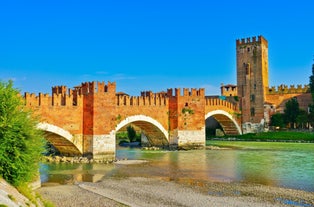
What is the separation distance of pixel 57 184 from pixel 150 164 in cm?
619

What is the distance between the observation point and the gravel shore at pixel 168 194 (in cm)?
1000

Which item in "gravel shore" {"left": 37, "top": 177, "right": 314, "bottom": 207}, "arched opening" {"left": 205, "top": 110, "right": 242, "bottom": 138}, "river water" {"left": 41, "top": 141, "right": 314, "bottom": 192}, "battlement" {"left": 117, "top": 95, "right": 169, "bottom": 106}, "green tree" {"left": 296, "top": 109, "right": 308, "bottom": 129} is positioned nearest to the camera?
"gravel shore" {"left": 37, "top": 177, "right": 314, "bottom": 207}

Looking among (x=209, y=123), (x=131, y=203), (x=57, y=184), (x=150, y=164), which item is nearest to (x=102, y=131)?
(x=150, y=164)

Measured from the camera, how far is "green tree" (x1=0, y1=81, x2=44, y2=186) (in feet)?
30.2

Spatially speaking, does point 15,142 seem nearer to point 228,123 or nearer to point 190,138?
point 190,138

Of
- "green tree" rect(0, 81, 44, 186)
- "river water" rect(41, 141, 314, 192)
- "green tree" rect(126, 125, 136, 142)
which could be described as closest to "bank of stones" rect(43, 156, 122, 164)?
"river water" rect(41, 141, 314, 192)

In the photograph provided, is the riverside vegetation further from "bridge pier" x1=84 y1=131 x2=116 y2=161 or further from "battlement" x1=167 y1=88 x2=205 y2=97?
"battlement" x1=167 y1=88 x2=205 y2=97

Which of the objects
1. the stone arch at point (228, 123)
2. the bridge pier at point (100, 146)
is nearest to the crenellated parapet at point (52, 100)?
the bridge pier at point (100, 146)

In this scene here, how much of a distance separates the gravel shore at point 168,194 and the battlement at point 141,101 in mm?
9303

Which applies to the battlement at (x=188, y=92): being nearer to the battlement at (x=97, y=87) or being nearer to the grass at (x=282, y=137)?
the battlement at (x=97, y=87)

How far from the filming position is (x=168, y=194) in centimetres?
1116

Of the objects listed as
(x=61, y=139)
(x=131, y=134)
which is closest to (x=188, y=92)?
(x=131, y=134)

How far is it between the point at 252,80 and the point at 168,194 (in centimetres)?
3197

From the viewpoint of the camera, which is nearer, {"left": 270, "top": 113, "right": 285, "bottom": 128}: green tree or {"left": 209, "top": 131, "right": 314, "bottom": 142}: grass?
{"left": 209, "top": 131, "right": 314, "bottom": 142}: grass
